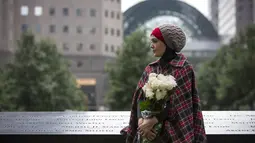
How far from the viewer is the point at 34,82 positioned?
140 feet

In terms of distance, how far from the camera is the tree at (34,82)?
4209 cm

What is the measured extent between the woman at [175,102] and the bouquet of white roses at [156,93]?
0.21 feet

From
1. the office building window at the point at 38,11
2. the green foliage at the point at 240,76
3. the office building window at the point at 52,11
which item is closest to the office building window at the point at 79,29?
the office building window at the point at 52,11

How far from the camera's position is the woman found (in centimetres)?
559

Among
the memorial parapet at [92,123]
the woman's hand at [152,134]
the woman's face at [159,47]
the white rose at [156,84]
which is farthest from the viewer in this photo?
the memorial parapet at [92,123]

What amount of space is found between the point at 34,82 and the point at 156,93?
37827mm

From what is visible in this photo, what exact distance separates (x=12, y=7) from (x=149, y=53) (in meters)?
42.8

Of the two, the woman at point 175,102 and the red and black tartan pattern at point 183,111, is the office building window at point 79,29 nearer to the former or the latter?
the woman at point 175,102

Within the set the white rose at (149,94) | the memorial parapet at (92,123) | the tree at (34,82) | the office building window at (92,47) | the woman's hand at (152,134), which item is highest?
the white rose at (149,94)

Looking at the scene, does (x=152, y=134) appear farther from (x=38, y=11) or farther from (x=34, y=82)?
(x=38, y=11)

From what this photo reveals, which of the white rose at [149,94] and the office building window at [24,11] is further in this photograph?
the office building window at [24,11]

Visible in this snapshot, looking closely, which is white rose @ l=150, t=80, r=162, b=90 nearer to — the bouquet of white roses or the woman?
the bouquet of white roses

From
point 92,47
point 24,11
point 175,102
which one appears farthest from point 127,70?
point 24,11

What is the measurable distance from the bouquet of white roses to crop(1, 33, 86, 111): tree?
3452cm
